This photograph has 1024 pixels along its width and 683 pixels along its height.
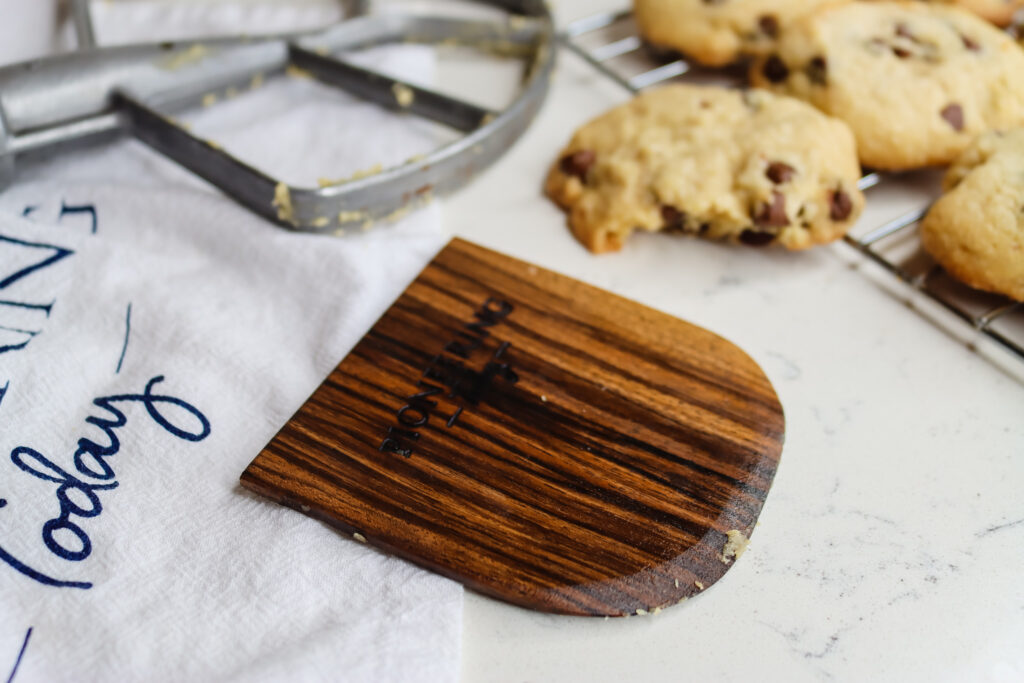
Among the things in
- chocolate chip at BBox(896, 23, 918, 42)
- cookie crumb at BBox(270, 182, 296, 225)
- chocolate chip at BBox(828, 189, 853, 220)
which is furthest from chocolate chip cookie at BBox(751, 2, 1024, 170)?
cookie crumb at BBox(270, 182, 296, 225)

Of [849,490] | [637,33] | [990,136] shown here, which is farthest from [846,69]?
[849,490]

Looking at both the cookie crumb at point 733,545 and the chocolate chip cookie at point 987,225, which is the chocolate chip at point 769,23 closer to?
the chocolate chip cookie at point 987,225

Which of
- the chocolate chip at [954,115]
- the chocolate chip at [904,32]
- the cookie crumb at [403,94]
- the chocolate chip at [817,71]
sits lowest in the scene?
the cookie crumb at [403,94]

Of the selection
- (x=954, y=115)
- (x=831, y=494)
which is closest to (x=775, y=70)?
(x=954, y=115)

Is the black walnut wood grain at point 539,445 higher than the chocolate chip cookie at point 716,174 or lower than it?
lower

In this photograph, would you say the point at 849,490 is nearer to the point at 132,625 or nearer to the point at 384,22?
the point at 132,625

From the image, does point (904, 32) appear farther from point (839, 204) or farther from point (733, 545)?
point (733, 545)

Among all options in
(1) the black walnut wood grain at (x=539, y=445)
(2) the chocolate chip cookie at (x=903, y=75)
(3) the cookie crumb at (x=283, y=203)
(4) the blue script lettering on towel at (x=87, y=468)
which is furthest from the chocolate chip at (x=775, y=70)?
(4) the blue script lettering on towel at (x=87, y=468)
